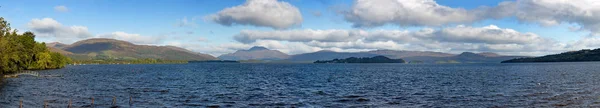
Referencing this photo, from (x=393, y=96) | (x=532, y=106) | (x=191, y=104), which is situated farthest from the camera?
(x=393, y=96)

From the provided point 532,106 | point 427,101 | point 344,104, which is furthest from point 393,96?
point 532,106

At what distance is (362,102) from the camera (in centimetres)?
5100

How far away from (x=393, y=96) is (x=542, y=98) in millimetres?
18166

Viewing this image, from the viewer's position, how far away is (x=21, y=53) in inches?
4518

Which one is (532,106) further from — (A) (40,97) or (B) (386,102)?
(A) (40,97)

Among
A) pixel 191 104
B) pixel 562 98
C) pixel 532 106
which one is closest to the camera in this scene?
pixel 532 106

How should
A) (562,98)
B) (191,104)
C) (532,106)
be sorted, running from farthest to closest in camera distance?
(562,98) < (191,104) < (532,106)

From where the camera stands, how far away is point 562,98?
174ft

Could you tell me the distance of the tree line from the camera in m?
86.1

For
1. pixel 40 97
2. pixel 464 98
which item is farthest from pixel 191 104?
pixel 464 98

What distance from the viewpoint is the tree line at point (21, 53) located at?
3391 inches

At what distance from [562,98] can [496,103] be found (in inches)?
438

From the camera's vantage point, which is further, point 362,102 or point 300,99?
point 300,99

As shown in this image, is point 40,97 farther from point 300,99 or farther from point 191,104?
point 300,99
